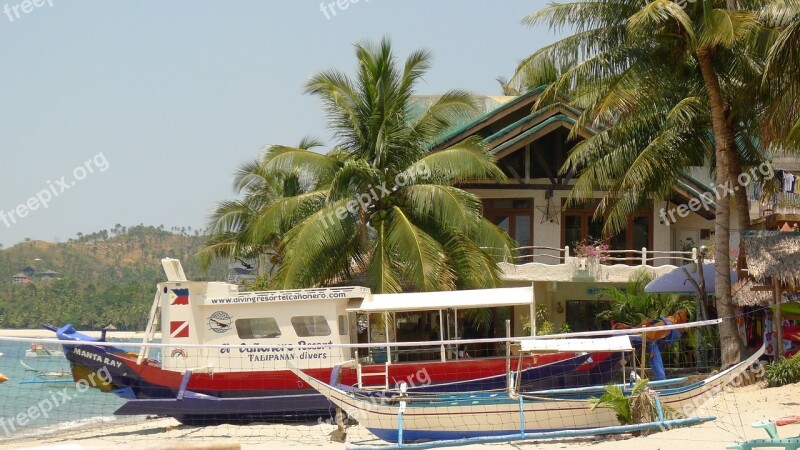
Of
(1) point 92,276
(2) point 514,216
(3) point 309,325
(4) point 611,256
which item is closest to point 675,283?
(4) point 611,256

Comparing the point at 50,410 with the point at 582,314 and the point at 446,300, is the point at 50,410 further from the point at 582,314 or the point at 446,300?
the point at 582,314

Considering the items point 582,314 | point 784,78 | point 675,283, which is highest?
point 784,78

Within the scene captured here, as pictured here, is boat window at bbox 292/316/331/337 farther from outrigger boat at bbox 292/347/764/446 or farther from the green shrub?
the green shrub

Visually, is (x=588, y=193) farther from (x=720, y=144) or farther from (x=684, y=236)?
(x=684, y=236)

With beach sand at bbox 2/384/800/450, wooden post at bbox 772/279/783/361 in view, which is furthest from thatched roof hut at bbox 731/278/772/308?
beach sand at bbox 2/384/800/450

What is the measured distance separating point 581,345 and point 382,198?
803 cm

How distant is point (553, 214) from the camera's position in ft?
87.8

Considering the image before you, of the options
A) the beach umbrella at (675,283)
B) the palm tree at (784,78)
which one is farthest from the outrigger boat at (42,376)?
the palm tree at (784,78)

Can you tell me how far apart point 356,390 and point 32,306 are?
8567 cm

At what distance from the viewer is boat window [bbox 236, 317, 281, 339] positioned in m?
19.1

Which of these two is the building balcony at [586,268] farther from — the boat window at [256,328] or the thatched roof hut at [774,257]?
the boat window at [256,328]

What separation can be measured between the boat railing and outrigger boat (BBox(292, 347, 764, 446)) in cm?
913

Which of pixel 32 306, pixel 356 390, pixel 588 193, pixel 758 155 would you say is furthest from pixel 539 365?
pixel 32 306

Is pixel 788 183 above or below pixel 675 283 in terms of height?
above
